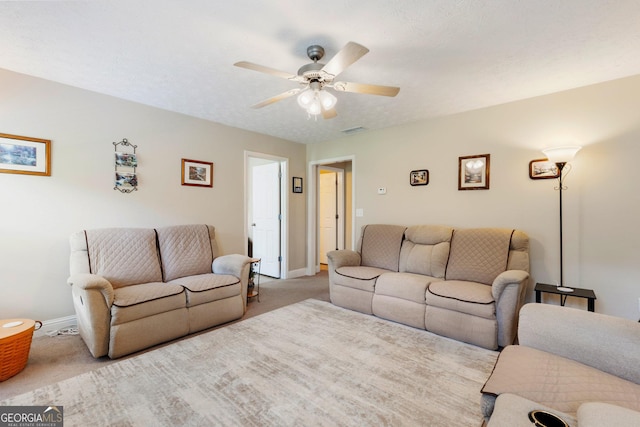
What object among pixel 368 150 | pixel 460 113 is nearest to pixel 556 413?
pixel 460 113

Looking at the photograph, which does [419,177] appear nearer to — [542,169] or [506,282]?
[542,169]

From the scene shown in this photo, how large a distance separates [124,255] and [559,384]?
344 cm

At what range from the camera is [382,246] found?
3748 mm

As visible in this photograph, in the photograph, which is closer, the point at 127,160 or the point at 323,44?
the point at 323,44

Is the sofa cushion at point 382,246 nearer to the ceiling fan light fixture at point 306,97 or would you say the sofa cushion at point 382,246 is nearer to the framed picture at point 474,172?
the framed picture at point 474,172

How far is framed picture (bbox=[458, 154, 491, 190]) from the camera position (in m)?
3.36

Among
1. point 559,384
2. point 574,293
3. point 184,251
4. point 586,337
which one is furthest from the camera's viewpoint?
point 184,251

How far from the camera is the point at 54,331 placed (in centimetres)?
272

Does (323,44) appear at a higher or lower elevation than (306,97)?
higher

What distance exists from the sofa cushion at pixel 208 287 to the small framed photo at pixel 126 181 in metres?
1.20

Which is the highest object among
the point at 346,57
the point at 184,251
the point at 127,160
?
the point at 346,57

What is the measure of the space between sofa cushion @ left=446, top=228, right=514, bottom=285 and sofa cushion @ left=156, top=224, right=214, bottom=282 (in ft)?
9.31

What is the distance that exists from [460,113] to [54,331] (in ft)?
16.3

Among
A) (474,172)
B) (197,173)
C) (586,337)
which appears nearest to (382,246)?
(474,172)
